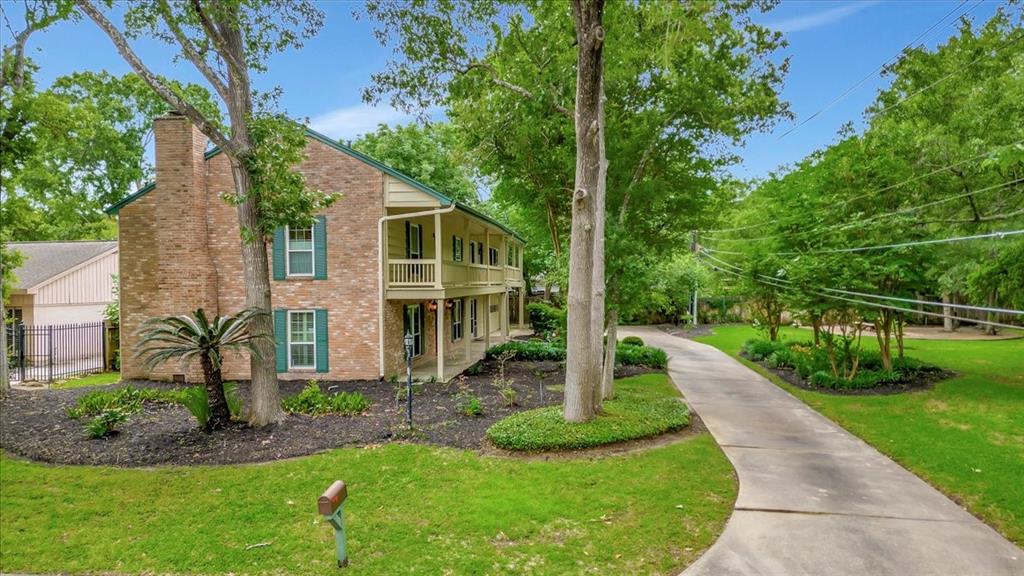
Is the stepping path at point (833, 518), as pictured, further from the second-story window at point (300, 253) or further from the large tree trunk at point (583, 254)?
the second-story window at point (300, 253)

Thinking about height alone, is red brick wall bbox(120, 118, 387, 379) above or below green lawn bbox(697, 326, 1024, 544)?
above

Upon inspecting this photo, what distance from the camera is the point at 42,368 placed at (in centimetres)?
1686

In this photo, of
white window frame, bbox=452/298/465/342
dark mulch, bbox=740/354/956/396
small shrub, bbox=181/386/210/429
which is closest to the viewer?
small shrub, bbox=181/386/210/429

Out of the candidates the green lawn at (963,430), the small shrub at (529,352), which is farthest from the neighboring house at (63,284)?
A: the green lawn at (963,430)

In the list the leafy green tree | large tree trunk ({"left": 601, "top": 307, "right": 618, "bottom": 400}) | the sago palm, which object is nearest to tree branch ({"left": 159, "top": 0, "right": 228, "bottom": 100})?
the sago palm

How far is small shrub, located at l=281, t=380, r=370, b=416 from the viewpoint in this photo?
10492mm

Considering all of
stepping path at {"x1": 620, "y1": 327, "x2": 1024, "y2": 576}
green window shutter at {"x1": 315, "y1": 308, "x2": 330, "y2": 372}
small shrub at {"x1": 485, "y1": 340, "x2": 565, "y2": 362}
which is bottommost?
stepping path at {"x1": 620, "y1": 327, "x2": 1024, "y2": 576}

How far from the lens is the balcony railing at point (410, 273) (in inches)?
569

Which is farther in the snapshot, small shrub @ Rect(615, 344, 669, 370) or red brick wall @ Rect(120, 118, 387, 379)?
small shrub @ Rect(615, 344, 669, 370)

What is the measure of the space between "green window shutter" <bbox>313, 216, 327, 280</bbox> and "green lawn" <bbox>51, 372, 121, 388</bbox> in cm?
602

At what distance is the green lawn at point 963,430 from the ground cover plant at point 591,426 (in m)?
3.39

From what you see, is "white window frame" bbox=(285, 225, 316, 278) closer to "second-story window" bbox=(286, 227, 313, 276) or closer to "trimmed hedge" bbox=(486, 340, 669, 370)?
"second-story window" bbox=(286, 227, 313, 276)

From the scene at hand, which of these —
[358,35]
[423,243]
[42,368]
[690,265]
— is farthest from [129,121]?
[690,265]

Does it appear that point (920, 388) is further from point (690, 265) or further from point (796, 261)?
point (690, 265)
